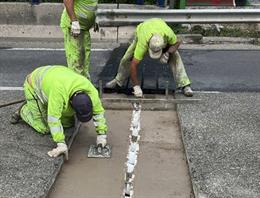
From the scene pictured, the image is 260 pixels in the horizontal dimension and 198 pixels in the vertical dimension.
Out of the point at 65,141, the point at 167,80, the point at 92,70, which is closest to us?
the point at 65,141

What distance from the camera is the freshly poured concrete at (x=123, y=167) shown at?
4539 mm

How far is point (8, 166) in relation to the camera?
16.2 ft

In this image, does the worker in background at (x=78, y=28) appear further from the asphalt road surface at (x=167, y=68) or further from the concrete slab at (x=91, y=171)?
the concrete slab at (x=91, y=171)

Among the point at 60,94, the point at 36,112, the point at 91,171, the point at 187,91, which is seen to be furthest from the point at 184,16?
the point at 91,171

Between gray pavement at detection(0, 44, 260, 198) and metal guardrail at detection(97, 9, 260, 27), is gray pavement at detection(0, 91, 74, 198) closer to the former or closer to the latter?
gray pavement at detection(0, 44, 260, 198)

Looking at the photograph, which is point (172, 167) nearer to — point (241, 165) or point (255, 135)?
point (241, 165)

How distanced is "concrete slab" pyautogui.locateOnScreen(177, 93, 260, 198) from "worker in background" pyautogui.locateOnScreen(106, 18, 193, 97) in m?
0.44

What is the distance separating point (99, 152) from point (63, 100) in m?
0.69

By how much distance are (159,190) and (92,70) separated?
4.11m

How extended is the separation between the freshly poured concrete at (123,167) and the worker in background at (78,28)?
117 cm

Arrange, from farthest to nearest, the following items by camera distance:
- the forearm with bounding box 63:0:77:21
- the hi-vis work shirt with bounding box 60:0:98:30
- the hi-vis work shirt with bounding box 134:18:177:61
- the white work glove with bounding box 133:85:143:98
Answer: the white work glove with bounding box 133:85:143:98, the hi-vis work shirt with bounding box 60:0:98:30, the forearm with bounding box 63:0:77:21, the hi-vis work shirt with bounding box 134:18:177:61

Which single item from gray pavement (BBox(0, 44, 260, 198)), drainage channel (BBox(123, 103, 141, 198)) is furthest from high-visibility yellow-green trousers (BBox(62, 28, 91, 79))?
drainage channel (BBox(123, 103, 141, 198))

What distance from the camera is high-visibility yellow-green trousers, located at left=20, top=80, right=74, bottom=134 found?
5.68m

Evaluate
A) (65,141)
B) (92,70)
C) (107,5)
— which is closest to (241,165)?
(65,141)
